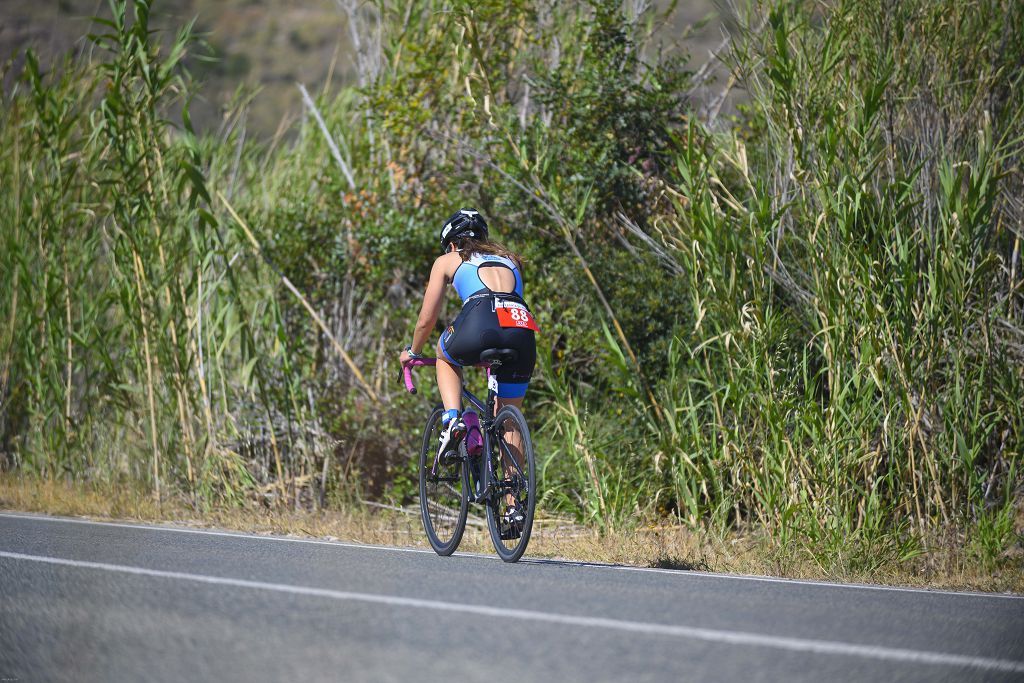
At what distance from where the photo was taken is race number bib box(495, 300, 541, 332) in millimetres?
7086

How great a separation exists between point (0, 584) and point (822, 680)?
12.9 feet

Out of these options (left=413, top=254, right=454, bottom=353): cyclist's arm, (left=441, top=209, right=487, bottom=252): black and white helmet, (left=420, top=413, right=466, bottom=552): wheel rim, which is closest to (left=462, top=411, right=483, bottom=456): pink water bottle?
(left=420, top=413, right=466, bottom=552): wheel rim

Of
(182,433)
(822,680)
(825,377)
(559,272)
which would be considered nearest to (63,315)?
(182,433)

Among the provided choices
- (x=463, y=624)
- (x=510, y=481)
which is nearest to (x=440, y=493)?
(x=510, y=481)

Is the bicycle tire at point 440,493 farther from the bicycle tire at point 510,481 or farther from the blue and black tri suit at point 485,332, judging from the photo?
the blue and black tri suit at point 485,332

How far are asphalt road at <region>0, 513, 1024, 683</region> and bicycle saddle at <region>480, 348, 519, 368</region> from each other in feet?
3.83

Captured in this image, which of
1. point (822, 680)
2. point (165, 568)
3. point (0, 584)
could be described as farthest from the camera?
point (165, 568)

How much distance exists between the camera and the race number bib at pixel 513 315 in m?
7.09

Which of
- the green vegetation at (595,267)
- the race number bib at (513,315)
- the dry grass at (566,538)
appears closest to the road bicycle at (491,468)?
the race number bib at (513,315)

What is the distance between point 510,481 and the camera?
274 inches

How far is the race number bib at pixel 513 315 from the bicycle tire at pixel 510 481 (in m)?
Answer: 0.48

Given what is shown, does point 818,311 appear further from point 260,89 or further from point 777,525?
point 260,89

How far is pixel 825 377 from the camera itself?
989 cm

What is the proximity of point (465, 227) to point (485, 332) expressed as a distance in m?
0.69
